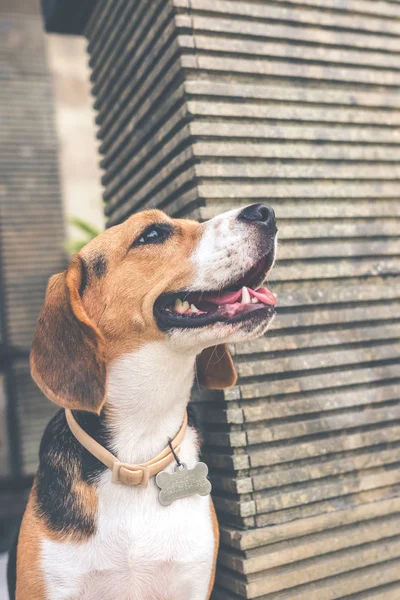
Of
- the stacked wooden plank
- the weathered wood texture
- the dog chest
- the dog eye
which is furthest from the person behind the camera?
the stacked wooden plank

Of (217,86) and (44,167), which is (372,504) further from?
(44,167)

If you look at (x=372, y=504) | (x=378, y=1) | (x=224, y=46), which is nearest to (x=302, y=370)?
(x=372, y=504)

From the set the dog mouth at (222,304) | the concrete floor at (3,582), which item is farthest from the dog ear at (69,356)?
the concrete floor at (3,582)

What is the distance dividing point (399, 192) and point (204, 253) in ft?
4.74

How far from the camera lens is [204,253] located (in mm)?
2301

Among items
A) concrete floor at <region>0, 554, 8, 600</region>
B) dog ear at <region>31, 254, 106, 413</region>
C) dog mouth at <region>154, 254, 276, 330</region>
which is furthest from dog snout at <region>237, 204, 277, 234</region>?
concrete floor at <region>0, 554, 8, 600</region>

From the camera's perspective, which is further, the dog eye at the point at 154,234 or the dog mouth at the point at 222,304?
the dog eye at the point at 154,234

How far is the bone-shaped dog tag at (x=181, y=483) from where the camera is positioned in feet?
7.59

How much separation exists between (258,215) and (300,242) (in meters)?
0.76

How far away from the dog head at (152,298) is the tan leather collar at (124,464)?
0.21m

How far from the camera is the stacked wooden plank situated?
24.0ft

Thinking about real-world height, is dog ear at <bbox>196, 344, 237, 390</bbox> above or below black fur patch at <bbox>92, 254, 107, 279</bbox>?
below

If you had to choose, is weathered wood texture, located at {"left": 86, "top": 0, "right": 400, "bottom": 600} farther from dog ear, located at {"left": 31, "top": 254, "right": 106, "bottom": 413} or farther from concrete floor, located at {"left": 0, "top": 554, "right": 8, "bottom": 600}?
concrete floor, located at {"left": 0, "top": 554, "right": 8, "bottom": 600}

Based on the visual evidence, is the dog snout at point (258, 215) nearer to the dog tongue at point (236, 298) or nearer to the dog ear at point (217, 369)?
the dog tongue at point (236, 298)
